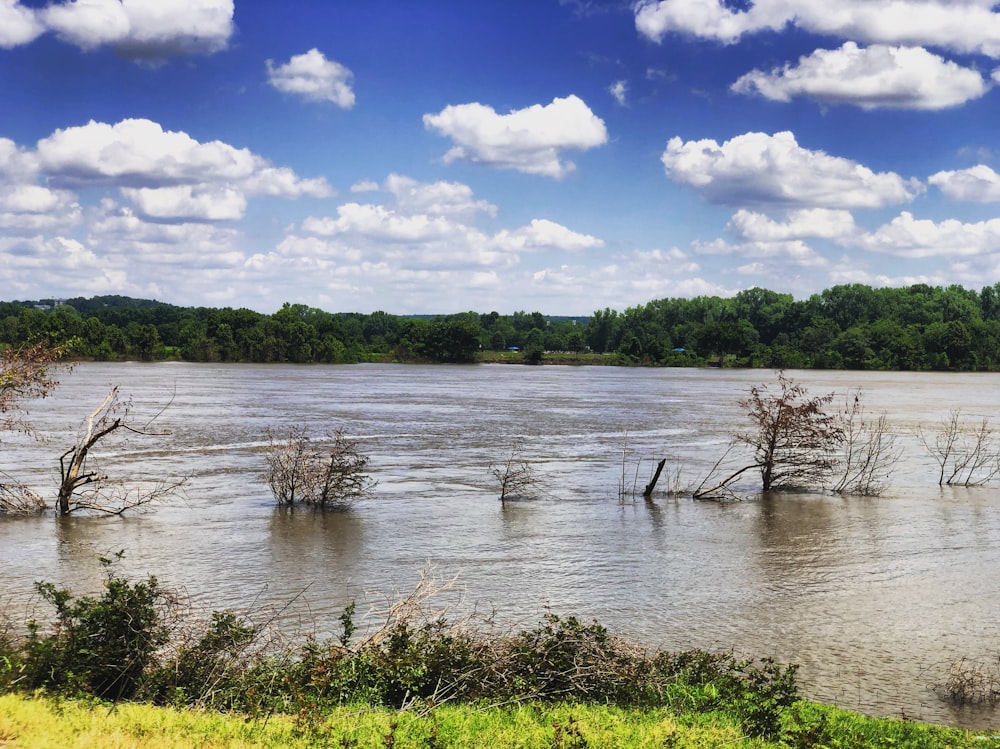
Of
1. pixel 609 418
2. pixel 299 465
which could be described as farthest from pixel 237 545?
pixel 609 418

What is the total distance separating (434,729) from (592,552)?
1453cm

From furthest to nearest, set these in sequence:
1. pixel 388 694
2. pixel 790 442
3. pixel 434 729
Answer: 1. pixel 790 442
2. pixel 388 694
3. pixel 434 729

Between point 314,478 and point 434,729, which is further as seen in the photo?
point 314,478

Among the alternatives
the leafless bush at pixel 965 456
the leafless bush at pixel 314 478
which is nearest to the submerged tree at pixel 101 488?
the leafless bush at pixel 314 478

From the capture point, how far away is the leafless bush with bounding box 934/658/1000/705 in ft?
45.8

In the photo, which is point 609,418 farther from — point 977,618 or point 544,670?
point 544,670

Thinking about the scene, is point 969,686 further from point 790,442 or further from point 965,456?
point 965,456

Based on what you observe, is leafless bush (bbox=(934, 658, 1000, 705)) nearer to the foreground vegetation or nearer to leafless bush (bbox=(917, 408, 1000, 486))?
the foreground vegetation

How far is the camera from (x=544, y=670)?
12789 millimetres

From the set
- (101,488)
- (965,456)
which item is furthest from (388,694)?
(965,456)

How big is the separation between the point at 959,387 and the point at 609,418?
230 feet

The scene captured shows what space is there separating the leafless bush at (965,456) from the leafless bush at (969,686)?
20.9 metres

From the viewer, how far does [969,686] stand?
14.1 meters

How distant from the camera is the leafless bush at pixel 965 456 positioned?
3678cm
